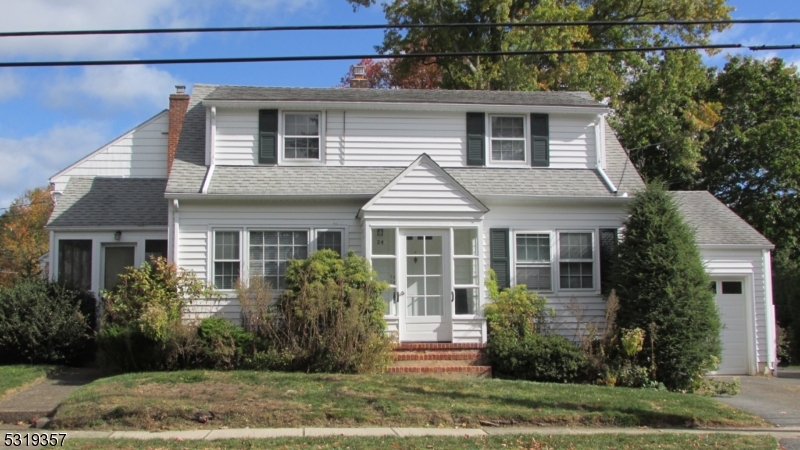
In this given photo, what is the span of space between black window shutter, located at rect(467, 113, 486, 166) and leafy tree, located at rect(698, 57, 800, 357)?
13881 millimetres

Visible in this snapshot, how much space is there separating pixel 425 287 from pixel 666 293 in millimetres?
4762

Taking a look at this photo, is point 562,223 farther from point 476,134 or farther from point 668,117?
point 668,117

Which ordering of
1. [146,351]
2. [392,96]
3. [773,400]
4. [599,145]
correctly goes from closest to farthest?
[773,400]
[146,351]
[599,145]
[392,96]

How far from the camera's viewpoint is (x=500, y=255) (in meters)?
15.8

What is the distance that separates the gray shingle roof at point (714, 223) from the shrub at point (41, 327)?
43.1 ft

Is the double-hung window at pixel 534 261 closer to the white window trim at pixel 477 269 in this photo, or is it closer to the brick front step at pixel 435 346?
the white window trim at pixel 477 269

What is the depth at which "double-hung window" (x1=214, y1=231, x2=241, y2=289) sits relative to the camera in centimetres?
1532

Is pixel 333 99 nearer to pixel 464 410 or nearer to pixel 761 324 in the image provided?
pixel 464 410

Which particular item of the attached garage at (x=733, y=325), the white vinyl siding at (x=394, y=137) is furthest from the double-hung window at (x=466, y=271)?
the attached garage at (x=733, y=325)

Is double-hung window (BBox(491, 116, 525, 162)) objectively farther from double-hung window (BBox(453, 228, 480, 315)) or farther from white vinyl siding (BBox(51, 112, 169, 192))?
white vinyl siding (BBox(51, 112, 169, 192))

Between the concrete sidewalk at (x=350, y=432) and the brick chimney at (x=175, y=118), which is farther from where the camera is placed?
the brick chimney at (x=175, y=118)

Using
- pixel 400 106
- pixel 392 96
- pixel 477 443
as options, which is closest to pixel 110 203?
pixel 392 96

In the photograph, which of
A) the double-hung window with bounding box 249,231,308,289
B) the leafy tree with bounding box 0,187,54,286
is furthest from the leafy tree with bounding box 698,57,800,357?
the leafy tree with bounding box 0,187,54,286

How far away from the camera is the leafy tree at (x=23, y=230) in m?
49.2
